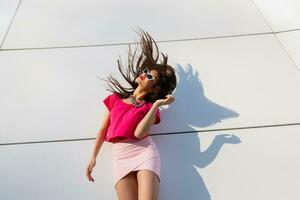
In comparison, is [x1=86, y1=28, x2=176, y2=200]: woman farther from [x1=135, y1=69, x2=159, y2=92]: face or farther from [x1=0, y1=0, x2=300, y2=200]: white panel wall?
[x1=0, y1=0, x2=300, y2=200]: white panel wall

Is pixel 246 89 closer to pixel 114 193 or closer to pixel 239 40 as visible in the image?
pixel 239 40

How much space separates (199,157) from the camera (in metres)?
2.09

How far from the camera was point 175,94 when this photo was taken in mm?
2520

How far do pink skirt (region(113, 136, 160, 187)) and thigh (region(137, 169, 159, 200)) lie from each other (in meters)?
0.03

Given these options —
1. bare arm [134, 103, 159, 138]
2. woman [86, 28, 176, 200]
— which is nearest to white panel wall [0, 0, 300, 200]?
woman [86, 28, 176, 200]

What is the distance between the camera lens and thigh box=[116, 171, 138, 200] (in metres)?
1.81

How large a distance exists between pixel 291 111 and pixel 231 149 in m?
0.52

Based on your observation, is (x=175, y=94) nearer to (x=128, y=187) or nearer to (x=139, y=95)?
(x=139, y=95)

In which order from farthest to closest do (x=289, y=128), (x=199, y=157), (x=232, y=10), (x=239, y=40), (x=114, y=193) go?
1. (x=232, y=10)
2. (x=239, y=40)
3. (x=289, y=128)
4. (x=199, y=157)
5. (x=114, y=193)

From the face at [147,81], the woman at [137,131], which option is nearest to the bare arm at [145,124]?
the woman at [137,131]

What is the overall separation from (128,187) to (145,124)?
33 centimetres

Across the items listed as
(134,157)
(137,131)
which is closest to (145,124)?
(137,131)

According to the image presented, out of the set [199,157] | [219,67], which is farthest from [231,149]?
[219,67]

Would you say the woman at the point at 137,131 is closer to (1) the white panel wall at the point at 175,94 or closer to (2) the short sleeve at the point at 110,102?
(2) the short sleeve at the point at 110,102
